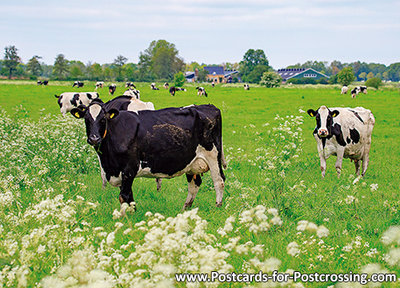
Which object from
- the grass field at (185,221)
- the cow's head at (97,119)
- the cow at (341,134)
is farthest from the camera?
the cow at (341,134)

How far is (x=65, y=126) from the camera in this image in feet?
40.4

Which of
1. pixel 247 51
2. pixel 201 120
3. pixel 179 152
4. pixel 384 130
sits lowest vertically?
pixel 384 130

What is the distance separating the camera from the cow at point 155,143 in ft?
24.3

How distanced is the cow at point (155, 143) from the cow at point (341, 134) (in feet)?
13.8

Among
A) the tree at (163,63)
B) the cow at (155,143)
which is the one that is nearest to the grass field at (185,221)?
the cow at (155,143)

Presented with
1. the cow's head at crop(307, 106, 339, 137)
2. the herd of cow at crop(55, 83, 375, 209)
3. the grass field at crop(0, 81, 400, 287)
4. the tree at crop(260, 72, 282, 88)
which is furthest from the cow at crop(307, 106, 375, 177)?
the tree at crop(260, 72, 282, 88)

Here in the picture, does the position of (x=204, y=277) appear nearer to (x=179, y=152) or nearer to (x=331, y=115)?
(x=179, y=152)

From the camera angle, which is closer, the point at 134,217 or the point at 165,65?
the point at 134,217

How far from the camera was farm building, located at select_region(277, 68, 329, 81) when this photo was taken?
493 feet

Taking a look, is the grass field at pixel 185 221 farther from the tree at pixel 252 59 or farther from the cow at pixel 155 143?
the tree at pixel 252 59

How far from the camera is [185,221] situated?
11.2 ft

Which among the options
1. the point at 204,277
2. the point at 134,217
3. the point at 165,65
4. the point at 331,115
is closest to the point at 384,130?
the point at 331,115

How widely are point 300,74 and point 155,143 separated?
153 meters

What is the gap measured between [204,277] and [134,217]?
411 centimetres
